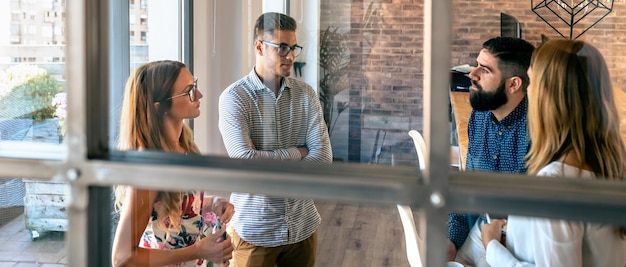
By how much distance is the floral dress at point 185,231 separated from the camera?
6.05 feet

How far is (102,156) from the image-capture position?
2.22 ft

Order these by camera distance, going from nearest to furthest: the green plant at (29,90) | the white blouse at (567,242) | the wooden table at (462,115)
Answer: the white blouse at (567,242)
the wooden table at (462,115)
the green plant at (29,90)

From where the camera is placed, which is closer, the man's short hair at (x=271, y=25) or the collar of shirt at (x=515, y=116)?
the collar of shirt at (x=515, y=116)

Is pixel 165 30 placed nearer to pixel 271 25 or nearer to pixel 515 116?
pixel 271 25

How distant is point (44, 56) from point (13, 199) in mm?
642

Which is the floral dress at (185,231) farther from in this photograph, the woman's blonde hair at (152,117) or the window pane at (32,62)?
the window pane at (32,62)

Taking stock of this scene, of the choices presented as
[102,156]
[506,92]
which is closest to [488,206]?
[102,156]

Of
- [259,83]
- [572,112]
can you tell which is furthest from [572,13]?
[572,112]

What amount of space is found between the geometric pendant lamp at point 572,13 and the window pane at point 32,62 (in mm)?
3812

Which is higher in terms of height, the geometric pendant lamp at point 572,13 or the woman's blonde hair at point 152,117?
the geometric pendant lamp at point 572,13

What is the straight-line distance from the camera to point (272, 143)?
99.0 inches

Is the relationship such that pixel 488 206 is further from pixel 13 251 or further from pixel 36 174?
pixel 13 251

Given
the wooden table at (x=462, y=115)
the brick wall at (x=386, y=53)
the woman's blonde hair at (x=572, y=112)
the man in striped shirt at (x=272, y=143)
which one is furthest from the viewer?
the brick wall at (x=386, y=53)

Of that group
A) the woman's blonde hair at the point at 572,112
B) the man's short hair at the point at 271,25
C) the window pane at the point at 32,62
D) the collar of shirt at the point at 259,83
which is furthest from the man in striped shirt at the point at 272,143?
the woman's blonde hair at the point at 572,112
